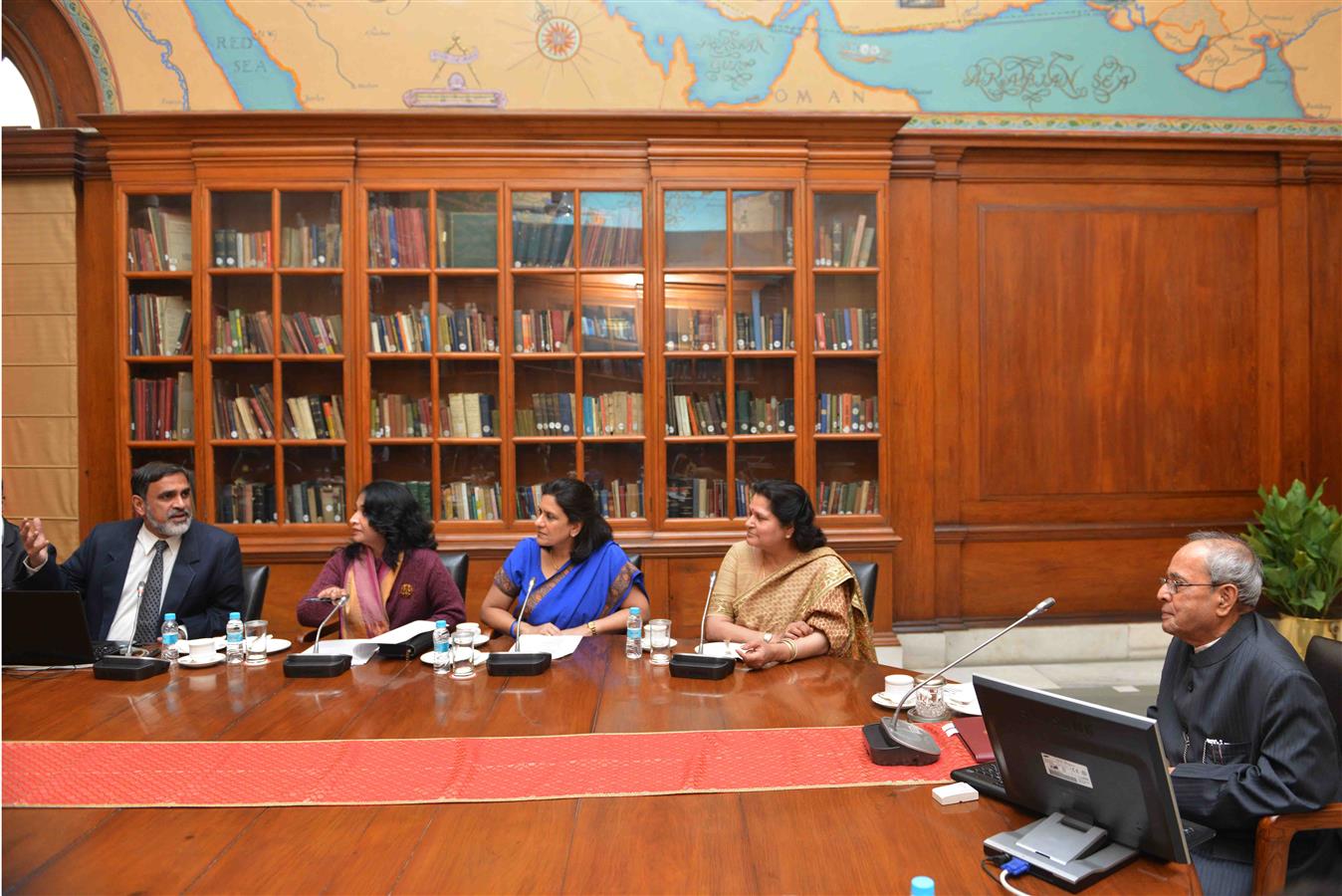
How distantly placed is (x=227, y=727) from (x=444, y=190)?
3185 mm

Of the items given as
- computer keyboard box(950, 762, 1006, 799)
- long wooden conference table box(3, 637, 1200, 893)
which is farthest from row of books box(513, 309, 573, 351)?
computer keyboard box(950, 762, 1006, 799)

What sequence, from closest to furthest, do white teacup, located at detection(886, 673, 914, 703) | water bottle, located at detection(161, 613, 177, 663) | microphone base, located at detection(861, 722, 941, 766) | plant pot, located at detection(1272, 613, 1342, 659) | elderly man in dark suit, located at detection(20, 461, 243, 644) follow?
1. microphone base, located at detection(861, 722, 941, 766)
2. white teacup, located at detection(886, 673, 914, 703)
3. water bottle, located at detection(161, 613, 177, 663)
4. elderly man in dark suit, located at detection(20, 461, 243, 644)
5. plant pot, located at detection(1272, 613, 1342, 659)

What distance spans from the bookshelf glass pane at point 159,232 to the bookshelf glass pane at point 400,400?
1.07 m

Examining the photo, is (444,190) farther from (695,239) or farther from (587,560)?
(587,560)

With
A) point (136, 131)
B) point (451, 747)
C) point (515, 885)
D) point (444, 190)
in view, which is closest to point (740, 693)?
point (451, 747)

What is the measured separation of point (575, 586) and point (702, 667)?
1016 millimetres

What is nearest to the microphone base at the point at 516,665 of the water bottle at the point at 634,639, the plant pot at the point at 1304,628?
the water bottle at the point at 634,639

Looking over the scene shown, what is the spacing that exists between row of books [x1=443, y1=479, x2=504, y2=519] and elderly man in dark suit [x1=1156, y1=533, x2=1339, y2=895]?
329cm

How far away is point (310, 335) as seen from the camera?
493cm

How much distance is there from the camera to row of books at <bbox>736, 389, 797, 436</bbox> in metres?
5.05

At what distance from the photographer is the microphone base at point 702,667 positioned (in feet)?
9.18

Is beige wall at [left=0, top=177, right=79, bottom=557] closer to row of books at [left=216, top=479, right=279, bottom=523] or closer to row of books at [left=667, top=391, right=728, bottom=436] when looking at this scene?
row of books at [left=216, top=479, right=279, bottom=523]

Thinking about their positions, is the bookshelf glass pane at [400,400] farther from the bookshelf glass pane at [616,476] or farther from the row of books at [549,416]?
the bookshelf glass pane at [616,476]

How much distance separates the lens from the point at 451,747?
226 centimetres
